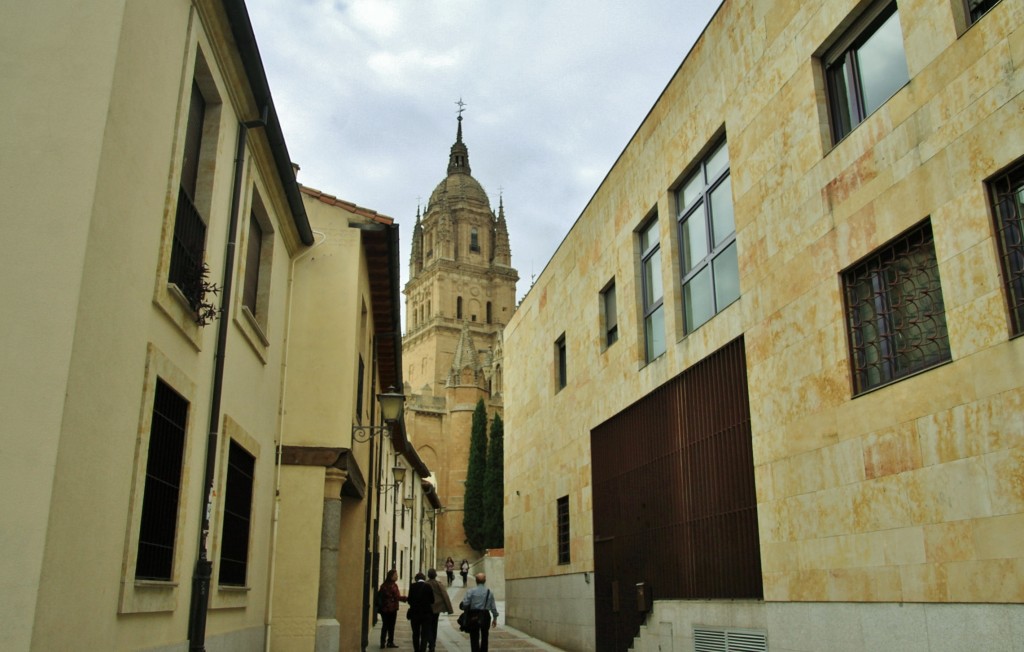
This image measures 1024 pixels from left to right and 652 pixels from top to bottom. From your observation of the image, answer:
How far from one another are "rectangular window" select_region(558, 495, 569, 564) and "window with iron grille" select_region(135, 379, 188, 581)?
425 inches

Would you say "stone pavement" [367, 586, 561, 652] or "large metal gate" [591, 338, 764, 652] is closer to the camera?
"large metal gate" [591, 338, 764, 652]

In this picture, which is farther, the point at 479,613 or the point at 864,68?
the point at 479,613

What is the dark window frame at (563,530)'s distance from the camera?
16.5 meters

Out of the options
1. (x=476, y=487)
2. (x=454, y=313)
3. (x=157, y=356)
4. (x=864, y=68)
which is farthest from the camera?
(x=454, y=313)

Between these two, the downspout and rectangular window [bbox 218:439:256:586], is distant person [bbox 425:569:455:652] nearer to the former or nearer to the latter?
rectangular window [bbox 218:439:256:586]

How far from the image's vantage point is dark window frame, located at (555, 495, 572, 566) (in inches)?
650

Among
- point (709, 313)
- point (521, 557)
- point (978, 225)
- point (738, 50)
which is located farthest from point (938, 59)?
point (521, 557)

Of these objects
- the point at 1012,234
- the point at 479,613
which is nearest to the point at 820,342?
the point at 1012,234

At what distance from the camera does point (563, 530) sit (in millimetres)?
16828

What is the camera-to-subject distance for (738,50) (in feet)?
33.0

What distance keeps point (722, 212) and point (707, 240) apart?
0.51 metres

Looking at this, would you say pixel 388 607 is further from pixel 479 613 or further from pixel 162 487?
pixel 162 487

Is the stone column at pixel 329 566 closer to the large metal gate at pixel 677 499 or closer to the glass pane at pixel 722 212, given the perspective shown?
the large metal gate at pixel 677 499

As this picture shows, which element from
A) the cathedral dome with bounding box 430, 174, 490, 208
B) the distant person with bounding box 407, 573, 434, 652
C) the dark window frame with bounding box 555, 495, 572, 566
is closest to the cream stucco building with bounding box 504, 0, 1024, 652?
the dark window frame with bounding box 555, 495, 572, 566
